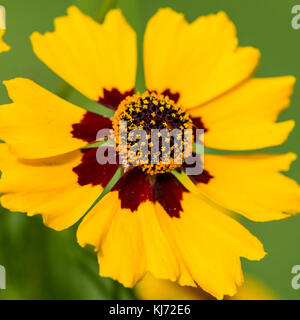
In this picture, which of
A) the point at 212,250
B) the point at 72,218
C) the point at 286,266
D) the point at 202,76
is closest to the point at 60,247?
the point at 72,218

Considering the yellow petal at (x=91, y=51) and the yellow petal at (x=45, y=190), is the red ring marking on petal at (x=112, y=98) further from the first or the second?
the yellow petal at (x=45, y=190)

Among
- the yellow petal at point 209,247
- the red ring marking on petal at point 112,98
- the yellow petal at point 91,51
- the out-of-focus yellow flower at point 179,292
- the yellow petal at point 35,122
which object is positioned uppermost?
the yellow petal at point 91,51

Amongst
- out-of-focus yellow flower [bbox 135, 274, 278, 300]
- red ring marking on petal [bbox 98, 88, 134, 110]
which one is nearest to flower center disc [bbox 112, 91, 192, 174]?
red ring marking on petal [bbox 98, 88, 134, 110]

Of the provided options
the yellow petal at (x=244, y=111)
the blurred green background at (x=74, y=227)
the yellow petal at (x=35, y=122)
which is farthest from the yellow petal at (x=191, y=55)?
the yellow petal at (x=35, y=122)

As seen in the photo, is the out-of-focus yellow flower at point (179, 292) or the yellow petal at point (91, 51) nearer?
the yellow petal at point (91, 51)

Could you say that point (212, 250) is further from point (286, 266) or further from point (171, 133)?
point (286, 266)
